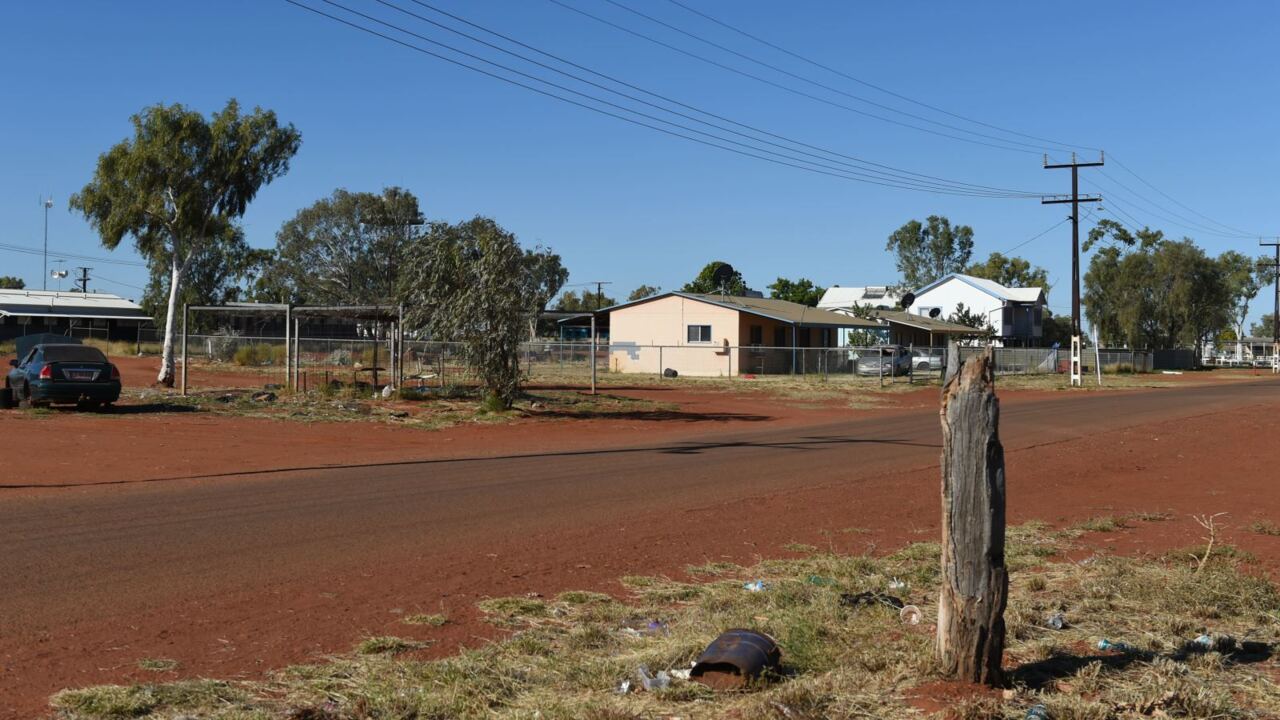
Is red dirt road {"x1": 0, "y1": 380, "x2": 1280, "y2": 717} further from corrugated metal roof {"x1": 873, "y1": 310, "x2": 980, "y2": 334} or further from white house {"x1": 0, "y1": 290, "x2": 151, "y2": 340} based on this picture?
white house {"x1": 0, "y1": 290, "x2": 151, "y2": 340}

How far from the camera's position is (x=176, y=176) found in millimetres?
35250

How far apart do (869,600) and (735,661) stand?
95.2 inches

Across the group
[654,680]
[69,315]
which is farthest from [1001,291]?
[654,680]

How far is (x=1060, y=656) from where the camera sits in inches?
261

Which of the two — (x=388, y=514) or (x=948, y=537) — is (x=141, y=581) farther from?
(x=948, y=537)

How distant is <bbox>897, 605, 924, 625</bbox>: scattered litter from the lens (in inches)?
295

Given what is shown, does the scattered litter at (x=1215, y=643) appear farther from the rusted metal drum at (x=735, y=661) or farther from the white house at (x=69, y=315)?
the white house at (x=69, y=315)

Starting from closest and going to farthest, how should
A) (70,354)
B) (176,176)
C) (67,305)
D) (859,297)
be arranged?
1. (70,354)
2. (176,176)
3. (67,305)
4. (859,297)

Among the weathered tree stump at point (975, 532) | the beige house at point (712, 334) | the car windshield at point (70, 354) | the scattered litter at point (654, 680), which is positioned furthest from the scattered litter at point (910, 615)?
the beige house at point (712, 334)

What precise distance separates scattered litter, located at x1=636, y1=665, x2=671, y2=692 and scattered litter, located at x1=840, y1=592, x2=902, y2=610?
90.6 inches

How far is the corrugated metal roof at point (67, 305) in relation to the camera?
74.6 meters

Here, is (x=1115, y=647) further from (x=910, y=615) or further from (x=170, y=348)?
(x=170, y=348)

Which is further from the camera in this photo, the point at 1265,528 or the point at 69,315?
the point at 69,315

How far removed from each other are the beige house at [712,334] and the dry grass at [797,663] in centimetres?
4408
